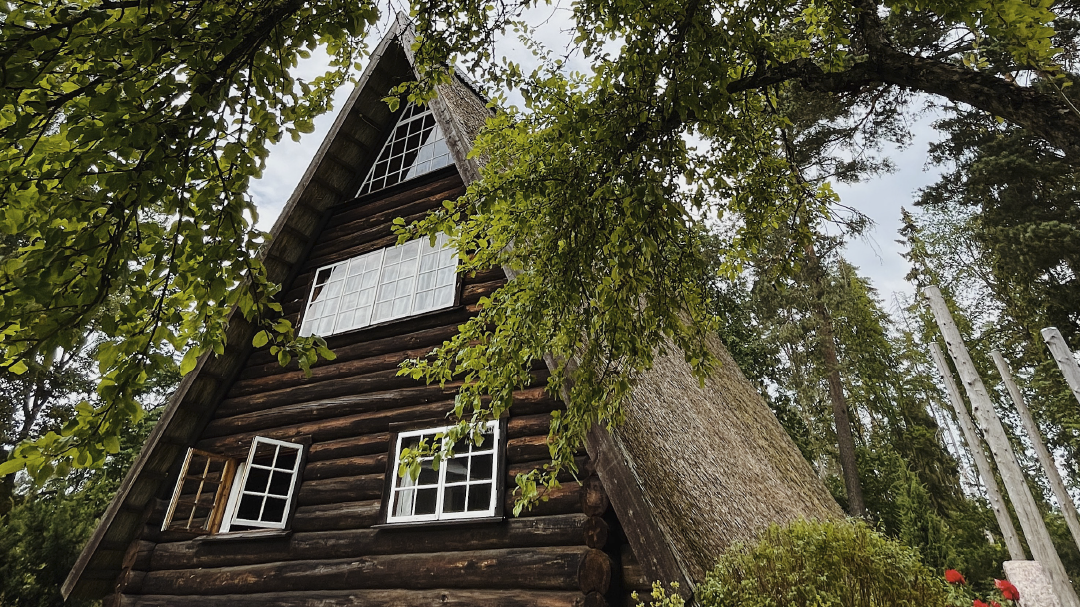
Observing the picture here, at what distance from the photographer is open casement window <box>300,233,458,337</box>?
7.05 m

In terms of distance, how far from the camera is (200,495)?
6902 mm

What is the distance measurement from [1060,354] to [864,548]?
7.41 metres

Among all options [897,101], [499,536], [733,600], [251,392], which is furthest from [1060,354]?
[251,392]

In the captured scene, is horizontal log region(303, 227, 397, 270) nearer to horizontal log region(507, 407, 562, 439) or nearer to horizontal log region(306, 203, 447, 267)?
horizontal log region(306, 203, 447, 267)

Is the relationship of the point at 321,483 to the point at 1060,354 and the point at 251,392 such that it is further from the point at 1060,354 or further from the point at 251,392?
the point at 1060,354

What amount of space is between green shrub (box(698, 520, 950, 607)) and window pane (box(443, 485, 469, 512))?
2.62 meters

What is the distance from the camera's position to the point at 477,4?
3588mm

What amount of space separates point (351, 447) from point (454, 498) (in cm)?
160

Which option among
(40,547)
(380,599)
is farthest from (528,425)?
(40,547)

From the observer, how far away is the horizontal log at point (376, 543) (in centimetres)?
477

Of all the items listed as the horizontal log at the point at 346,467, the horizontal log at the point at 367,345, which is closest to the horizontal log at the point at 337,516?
the horizontal log at the point at 346,467

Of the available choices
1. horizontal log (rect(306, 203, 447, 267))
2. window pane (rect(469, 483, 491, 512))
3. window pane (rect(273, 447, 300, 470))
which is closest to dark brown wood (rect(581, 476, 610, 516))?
window pane (rect(469, 483, 491, 512))

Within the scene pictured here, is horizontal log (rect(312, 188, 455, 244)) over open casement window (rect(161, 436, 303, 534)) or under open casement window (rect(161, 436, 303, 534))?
over

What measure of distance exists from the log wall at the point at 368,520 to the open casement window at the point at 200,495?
22 centimetres
